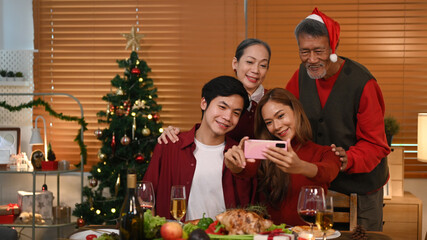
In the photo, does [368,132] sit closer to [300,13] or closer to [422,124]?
[422,124]

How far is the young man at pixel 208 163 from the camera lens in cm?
242

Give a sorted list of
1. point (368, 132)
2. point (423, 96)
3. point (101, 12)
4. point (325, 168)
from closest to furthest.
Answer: point (325, 168) → point (368, 132) → point (423, 96) → point (101, 12)

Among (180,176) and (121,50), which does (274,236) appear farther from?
(121,50)

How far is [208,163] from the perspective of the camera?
8.20 ft

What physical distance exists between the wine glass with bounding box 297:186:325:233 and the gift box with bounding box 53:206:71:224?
289cm

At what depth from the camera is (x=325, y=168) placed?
2258 mm

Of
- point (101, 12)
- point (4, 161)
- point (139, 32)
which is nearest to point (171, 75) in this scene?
point (139, 32)

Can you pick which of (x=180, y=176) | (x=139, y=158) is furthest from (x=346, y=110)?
(x=139, y=158)

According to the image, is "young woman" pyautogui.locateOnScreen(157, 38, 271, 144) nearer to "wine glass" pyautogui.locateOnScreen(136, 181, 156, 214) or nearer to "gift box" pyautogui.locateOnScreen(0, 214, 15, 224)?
"wine glass" pyautogui.locateOnScreen(136, 181, 156, 214)

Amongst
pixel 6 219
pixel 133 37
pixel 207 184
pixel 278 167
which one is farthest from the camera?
pixel 133 37

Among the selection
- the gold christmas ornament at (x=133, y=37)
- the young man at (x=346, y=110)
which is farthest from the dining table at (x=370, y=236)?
the gold christmas ornament at (x=133, y=37)

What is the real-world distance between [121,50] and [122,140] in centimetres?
109

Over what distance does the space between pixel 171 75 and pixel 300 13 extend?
1.35m

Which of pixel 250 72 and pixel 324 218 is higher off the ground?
pixel 250 72
